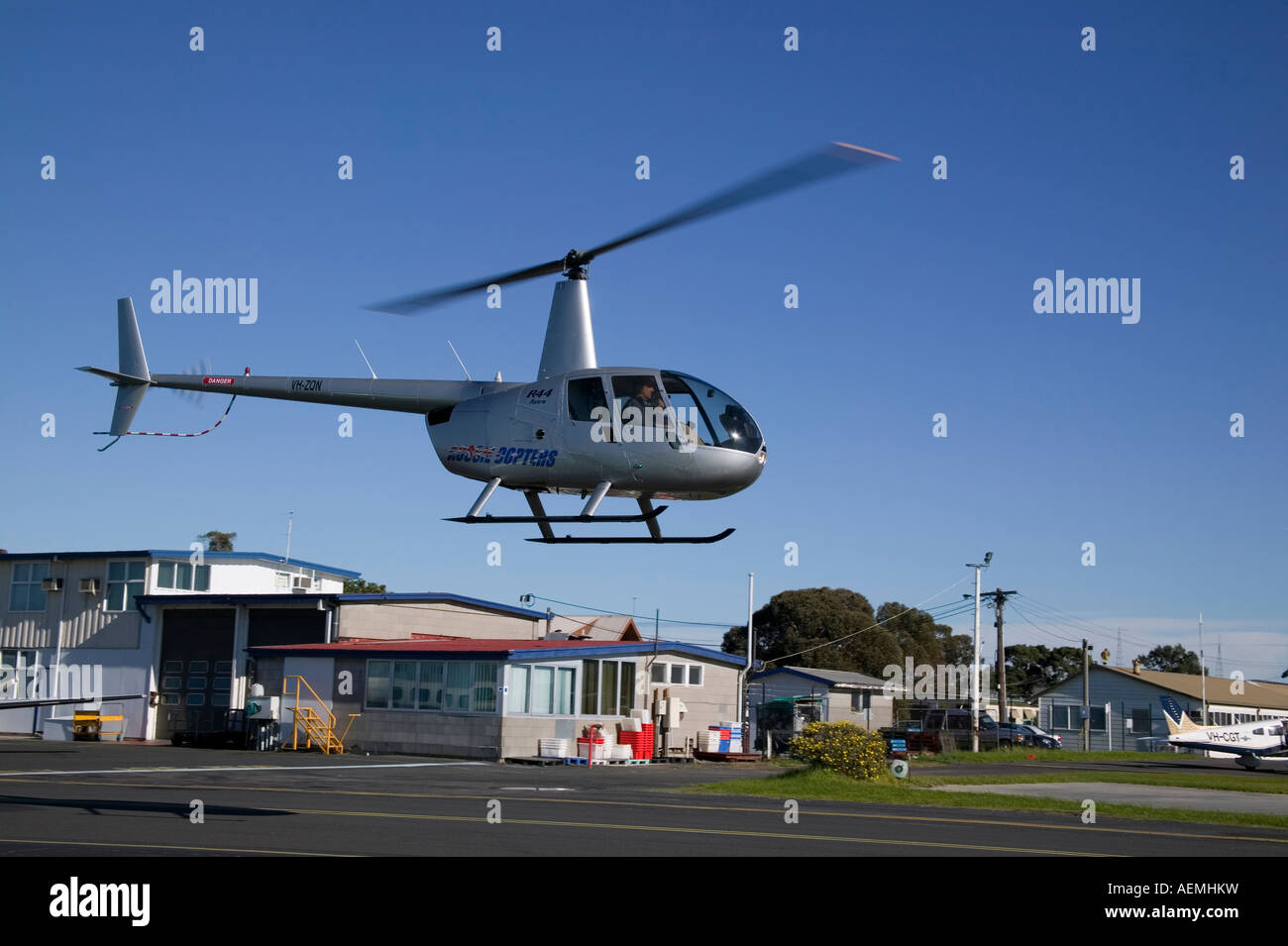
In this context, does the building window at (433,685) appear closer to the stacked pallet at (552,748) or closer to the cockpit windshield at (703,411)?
the stacked pallet at (552,748)

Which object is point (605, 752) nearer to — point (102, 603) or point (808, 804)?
point (808, 804)

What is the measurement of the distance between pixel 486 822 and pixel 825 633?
225 ft

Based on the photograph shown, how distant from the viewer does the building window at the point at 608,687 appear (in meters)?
34.7

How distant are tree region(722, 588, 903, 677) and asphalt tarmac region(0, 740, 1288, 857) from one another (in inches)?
2266

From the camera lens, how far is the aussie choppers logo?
15477 mm

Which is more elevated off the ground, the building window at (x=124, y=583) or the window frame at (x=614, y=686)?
→ the building window at (x=124, y=583)

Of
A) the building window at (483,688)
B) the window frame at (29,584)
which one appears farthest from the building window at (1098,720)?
the window frame at (29,584)

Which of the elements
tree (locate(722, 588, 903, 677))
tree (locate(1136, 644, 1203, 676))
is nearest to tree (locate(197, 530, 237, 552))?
tree (locate(722, 588, 903, 677))

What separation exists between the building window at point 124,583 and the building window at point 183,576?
0.67 meters

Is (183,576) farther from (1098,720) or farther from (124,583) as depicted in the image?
(1098,720)

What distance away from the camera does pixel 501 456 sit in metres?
15.8

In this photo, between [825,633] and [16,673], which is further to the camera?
[825,633]

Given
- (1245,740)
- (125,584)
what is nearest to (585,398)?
(125,584)
